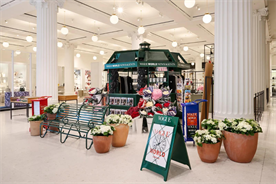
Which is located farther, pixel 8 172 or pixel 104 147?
pixel 104 147

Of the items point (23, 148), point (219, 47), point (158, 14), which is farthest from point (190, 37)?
point (23, 148)

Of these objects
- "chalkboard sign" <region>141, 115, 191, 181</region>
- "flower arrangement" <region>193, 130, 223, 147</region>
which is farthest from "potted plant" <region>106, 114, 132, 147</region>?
"flower arrangement" <region>193, 130, 223, 147</region>

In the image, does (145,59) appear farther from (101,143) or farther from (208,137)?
(208,137)

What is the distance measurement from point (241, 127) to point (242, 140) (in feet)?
0.64

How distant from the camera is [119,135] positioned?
13.4 ft

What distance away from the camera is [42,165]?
3.22 m

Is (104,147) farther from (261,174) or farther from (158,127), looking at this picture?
(261,174)

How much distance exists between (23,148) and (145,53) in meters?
4.17

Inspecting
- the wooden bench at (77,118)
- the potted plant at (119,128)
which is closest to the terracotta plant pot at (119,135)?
the potted plant at (119,128)

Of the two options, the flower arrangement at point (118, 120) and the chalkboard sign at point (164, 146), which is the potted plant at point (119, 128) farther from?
the chalkboard sign at point (164, 146)

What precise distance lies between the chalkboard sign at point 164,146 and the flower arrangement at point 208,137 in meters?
0.38

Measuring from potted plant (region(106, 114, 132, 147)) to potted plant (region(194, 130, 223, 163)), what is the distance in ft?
4.77

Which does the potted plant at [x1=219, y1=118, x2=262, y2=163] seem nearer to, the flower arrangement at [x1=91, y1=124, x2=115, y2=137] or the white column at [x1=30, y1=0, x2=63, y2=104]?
the flower arrangement at [x1=91, y1=124, x2=115, y2=137]

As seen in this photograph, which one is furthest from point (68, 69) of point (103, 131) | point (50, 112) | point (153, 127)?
point (153, 127)
